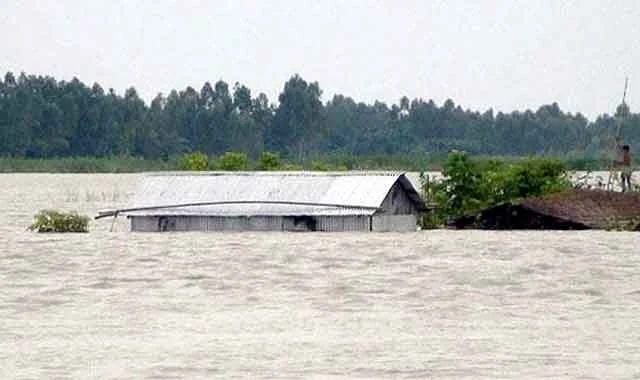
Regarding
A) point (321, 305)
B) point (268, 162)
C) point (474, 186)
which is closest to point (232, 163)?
point (268, 162)

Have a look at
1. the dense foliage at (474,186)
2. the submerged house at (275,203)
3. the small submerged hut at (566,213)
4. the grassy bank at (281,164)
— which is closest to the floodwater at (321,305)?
the submerged house at (275,203)

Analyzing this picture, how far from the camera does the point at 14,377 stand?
13.6 meters

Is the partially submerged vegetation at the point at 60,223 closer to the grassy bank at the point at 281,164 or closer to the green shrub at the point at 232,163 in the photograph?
the grassy bank at the point at 281,164

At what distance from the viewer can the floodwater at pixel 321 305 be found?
14.3 m

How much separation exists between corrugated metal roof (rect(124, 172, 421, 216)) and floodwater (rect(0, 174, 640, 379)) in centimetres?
56

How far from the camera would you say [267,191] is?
1114 inches

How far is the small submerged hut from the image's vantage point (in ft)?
97.0

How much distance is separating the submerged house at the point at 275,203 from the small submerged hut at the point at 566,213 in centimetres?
162

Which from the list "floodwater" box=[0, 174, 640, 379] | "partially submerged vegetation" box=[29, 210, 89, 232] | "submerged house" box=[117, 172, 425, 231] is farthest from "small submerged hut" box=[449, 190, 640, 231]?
"partially submerged vegetation" box=[29, 210, 89, 232]

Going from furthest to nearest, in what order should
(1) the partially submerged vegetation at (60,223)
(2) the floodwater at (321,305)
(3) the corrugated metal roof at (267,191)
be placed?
1. (1) the partially submerged vegetation at (60,223)
2. (3) the corrugated metal roof at (267,191)
3. (2) the floodwater at (321,305)

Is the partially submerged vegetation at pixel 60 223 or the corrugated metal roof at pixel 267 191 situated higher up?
the corrugated metal roof at pixel 267 191

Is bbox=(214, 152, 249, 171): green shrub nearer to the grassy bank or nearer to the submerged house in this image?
the grassy bank

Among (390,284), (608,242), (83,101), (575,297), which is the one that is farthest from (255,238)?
(83,101)

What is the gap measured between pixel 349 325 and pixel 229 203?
11684 millimetres
